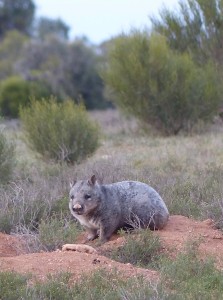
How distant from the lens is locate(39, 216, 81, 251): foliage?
840cm

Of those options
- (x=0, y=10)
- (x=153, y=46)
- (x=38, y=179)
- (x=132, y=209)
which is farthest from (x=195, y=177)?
(x=0, y=10)

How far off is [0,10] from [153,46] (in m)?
41.9

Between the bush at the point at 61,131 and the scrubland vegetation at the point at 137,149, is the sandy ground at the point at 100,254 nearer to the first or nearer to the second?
the scrubland vegetation at the point at 137,149

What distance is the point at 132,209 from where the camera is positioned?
8.95 metres

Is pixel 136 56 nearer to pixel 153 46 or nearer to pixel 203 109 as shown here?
pixel 153 46

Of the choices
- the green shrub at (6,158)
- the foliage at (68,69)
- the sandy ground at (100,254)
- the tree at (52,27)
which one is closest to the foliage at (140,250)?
the sandy ground at (100,254)

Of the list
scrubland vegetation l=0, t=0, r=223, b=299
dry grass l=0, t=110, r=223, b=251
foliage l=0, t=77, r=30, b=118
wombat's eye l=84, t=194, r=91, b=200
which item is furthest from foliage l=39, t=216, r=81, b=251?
foliage l=0, t=77, r=30, b=118

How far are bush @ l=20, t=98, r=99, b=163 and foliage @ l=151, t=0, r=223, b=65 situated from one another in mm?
7528

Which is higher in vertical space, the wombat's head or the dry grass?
the wombat's head

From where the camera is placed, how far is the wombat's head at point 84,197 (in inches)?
339

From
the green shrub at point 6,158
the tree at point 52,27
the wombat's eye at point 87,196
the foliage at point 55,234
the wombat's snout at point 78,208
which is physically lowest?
the foliage at point 55,234

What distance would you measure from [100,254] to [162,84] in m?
14.1

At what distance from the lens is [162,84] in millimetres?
21891

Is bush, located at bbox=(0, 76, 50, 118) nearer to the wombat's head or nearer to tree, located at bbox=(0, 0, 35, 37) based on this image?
the wombat's head
